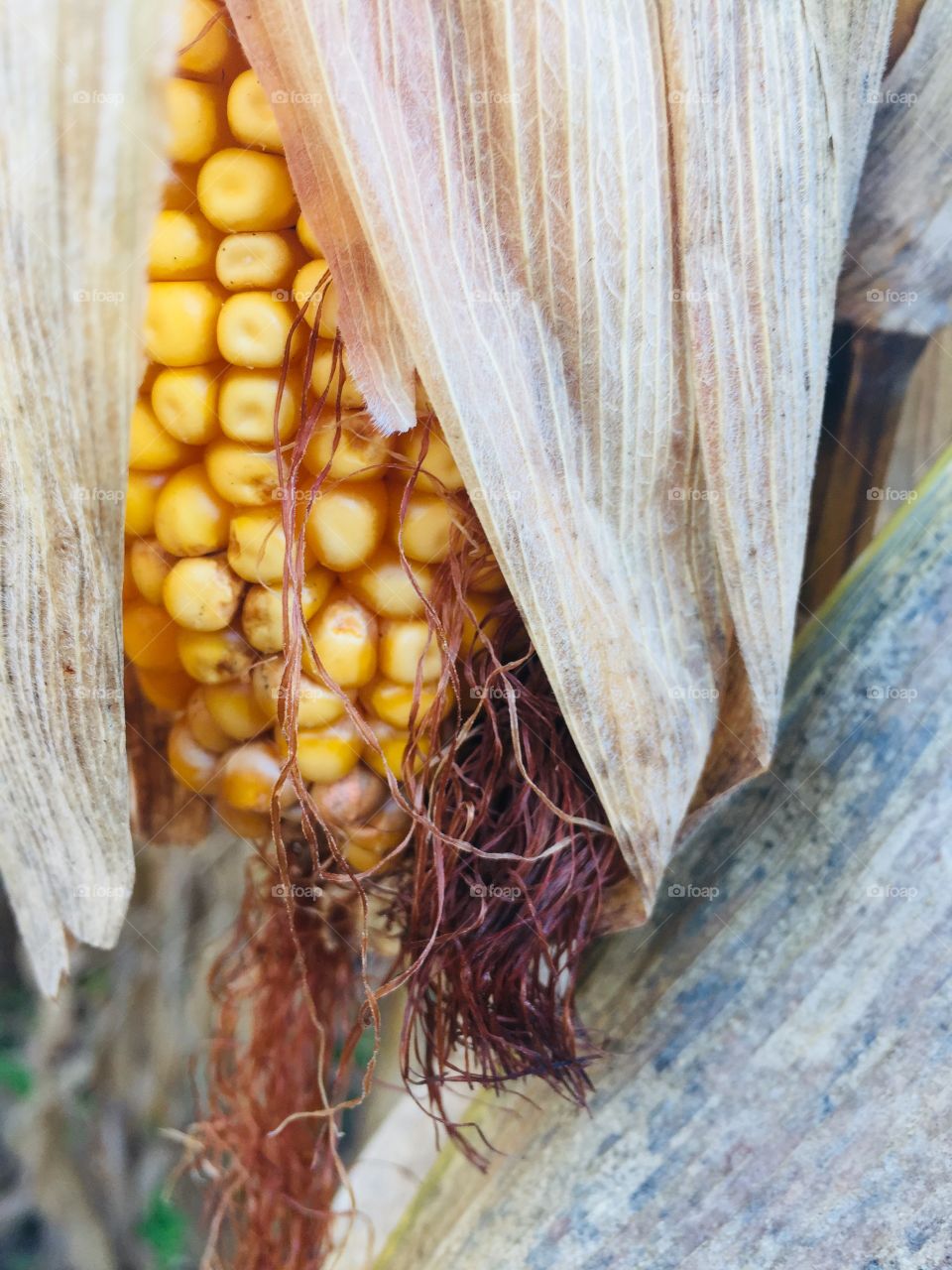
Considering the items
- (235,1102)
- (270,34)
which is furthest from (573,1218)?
(270,34)

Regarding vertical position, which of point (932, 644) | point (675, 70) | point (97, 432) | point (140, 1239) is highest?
point (675, 70)

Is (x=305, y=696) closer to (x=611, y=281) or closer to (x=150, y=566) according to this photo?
(x=150, y=566)

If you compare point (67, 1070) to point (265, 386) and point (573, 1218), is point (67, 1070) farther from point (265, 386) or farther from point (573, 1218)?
point (265, 386)

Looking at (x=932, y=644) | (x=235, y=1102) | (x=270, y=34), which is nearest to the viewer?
(x=270, y=34)

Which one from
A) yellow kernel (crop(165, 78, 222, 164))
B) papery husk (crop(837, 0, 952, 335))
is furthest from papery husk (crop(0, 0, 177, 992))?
papery husk (crop(837, 0, 952, 335))

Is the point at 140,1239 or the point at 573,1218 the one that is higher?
the point at 573,1218

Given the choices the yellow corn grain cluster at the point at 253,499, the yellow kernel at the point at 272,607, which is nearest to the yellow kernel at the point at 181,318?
the yellow corn grain cluster at the point at 253,499

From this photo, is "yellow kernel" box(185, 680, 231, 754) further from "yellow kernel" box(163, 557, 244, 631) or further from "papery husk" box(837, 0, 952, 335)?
"papery husk" box(837, 0, 952, 335)
